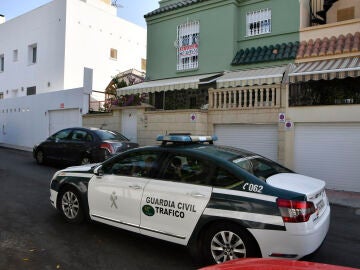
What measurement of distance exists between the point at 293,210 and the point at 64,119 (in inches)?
659

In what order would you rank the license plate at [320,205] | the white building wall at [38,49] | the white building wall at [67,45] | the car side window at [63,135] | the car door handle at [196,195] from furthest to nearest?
the white building wall at [38,49] → the white building wall at [67,45] → the car side window at [63,135] → the car door handle at [196,195] → the license plate at [320,205]

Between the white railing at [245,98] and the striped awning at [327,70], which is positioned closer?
the striped awning at [327,70]

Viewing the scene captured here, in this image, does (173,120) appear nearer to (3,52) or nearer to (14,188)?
(14,188)

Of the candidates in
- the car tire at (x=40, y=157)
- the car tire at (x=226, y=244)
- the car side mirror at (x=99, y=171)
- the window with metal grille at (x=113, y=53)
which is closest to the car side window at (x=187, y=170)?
the car tire at (x=226, y=244)

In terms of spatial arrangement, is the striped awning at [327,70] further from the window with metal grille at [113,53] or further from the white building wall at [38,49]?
the window with metal grille at [113,53]

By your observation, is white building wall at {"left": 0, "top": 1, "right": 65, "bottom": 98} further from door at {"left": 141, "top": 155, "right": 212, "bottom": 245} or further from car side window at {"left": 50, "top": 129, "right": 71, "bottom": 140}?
door at {"left": 141, "top": 155, "right": 212, "bottom": 245}

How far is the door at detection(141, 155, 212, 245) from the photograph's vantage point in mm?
4371

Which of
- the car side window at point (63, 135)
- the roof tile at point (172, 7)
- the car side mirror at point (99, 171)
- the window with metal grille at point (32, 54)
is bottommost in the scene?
the car side mirror at point (99, 171)

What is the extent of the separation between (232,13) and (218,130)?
5113 mm

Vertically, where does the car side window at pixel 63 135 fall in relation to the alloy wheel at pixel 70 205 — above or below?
above

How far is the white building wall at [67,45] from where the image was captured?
21391 millimetres

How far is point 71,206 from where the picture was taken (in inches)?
230

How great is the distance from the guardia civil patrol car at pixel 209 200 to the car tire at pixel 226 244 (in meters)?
0.01

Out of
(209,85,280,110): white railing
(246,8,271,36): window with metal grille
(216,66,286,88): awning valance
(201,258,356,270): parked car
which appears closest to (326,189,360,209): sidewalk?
(209,85,280,110): white railing
